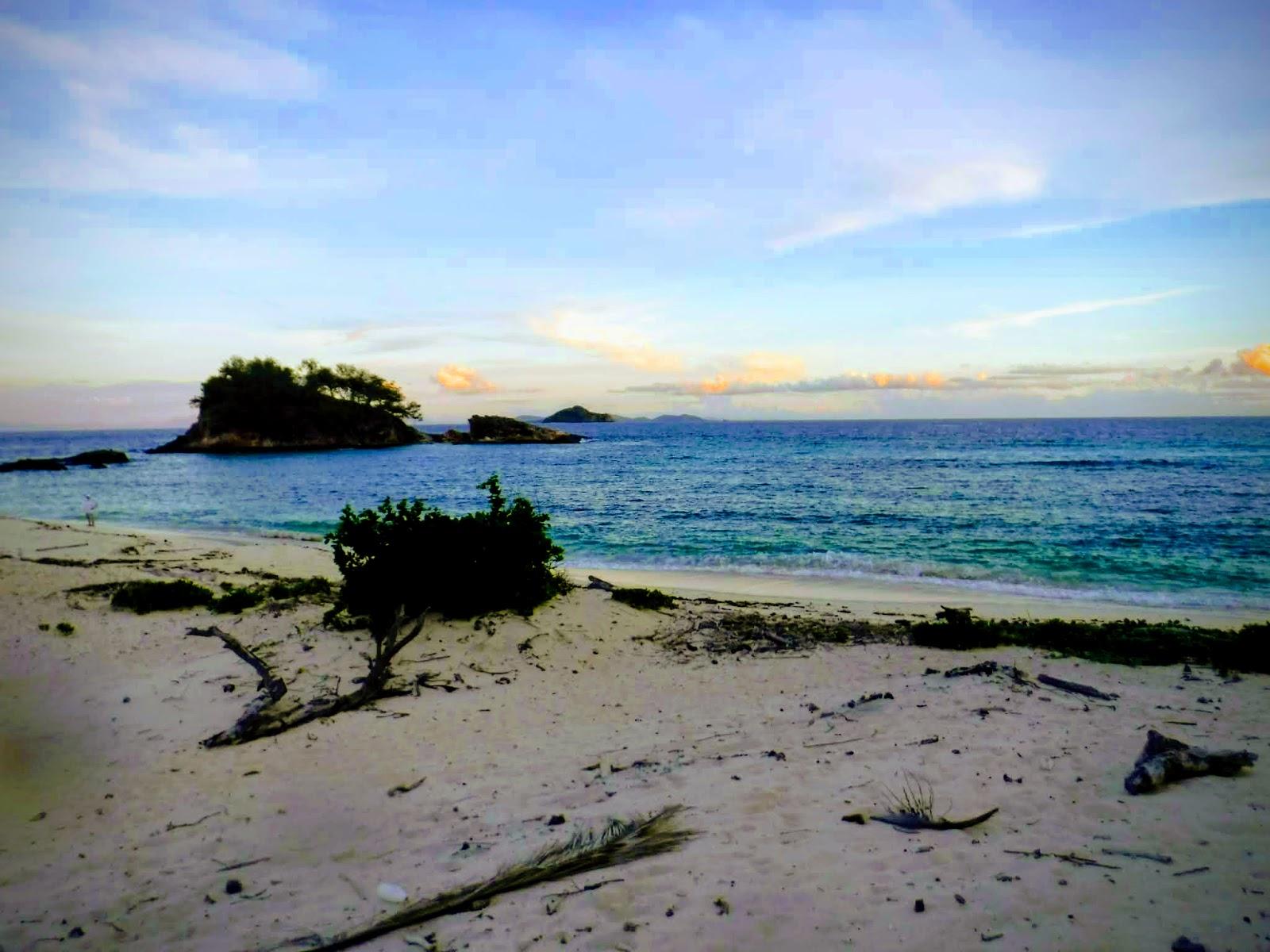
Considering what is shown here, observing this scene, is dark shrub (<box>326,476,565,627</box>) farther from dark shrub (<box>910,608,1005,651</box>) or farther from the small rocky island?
the small rocky island

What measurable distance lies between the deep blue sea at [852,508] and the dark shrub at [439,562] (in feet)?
29.9

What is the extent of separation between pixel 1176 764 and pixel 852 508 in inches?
990

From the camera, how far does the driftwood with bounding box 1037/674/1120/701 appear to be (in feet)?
26.7

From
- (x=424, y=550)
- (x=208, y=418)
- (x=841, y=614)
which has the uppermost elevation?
(x=208, y=418)

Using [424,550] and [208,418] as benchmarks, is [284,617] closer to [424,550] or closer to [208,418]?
[424,550]

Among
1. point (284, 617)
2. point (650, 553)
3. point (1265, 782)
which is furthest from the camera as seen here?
point (650, 553)

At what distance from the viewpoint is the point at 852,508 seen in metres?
30.3

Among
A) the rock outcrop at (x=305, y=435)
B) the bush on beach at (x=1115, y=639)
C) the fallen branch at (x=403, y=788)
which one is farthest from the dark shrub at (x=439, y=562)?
the rock outcrop at (x=305, y=435)

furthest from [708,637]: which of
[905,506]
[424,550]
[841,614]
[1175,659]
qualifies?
[905,506]

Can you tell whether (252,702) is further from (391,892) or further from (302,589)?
(302,589)

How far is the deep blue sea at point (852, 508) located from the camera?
19219 mm

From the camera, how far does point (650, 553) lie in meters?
22.7

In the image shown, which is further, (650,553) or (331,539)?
(650,553)

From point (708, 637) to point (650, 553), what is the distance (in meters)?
10.5
